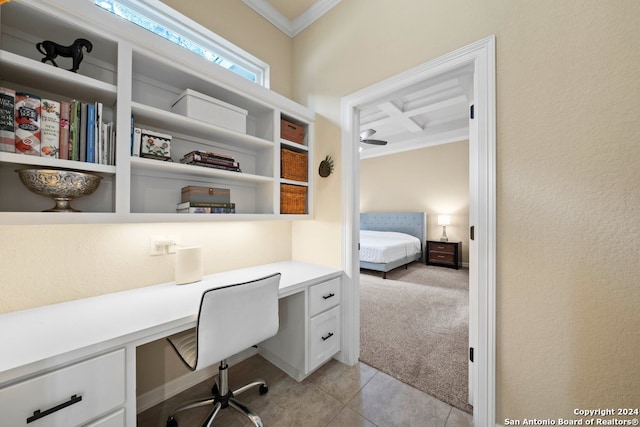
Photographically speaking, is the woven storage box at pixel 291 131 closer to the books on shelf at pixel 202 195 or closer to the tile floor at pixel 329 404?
the books on shelf at pixel 202 195

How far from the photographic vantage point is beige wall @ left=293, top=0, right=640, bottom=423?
1030mm

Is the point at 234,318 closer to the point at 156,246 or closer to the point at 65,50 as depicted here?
the point at 156,246

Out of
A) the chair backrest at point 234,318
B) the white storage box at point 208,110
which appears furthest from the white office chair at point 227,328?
the white storage box at point 208,110

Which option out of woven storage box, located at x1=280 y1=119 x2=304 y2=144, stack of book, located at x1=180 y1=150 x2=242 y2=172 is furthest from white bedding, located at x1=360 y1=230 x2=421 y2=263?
stack of book, located at x1=180 y1=150 x2=242 y2=172

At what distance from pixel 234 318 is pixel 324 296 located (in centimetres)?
76

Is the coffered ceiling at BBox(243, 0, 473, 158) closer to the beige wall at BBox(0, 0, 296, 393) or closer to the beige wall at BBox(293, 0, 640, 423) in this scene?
the beige wall at BBox(0, 0, 296, 393)

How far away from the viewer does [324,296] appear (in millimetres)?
1767

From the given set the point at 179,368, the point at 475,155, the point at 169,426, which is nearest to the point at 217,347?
the point at 169,426

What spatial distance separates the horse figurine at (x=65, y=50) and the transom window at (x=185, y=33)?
0.52 meters

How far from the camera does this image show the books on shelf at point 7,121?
3.04 ft

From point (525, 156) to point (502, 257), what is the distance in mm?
539

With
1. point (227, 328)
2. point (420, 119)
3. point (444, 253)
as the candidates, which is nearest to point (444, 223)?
point (444, 253)

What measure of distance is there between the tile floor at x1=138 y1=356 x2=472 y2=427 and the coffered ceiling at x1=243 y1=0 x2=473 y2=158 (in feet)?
6.41

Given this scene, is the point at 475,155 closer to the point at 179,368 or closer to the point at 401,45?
the point at 401,45
